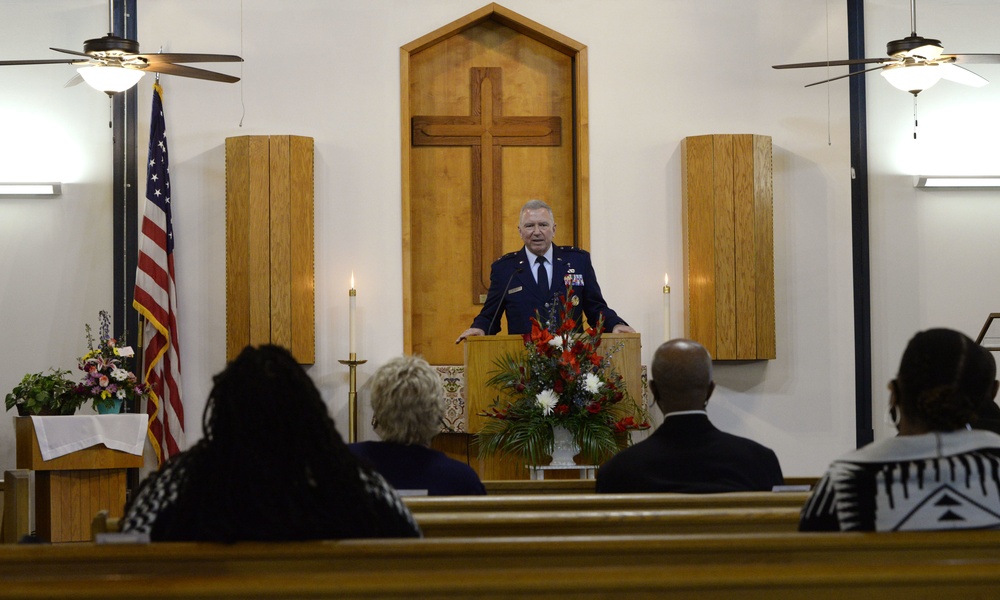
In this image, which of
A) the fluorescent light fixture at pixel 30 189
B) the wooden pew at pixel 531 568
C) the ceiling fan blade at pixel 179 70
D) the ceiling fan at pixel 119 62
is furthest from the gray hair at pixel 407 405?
the fluorescent light fixture at pixel 30 189

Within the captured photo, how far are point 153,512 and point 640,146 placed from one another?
5.85 metres

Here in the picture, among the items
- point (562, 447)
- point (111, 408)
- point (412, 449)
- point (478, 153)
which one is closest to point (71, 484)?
point (111, 408)

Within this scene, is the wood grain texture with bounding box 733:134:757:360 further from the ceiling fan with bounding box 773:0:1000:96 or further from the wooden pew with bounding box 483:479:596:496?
the wooden pew with bounding box 483:479:596:496

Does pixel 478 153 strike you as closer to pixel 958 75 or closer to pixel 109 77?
pixel 109 77

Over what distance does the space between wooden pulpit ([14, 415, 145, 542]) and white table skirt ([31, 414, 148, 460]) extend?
0.11 feet

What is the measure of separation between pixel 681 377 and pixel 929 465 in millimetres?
1172

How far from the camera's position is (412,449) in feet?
9.98

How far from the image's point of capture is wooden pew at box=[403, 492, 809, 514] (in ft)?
8.80

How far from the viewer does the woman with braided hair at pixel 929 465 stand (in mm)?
2043

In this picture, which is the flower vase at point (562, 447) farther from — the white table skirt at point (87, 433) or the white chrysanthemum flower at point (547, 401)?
the white table skirt at point (87, 433)

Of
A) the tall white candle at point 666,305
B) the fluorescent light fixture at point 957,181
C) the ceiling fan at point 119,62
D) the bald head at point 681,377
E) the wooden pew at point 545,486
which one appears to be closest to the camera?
the bald head at point 681,377

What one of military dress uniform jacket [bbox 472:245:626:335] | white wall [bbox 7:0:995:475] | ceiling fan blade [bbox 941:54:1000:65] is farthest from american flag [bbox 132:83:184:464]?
ceiling fan blade [bbox 941:54:1000:65]

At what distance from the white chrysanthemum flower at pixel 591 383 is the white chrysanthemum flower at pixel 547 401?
14 cm

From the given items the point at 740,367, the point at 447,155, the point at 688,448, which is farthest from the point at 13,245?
the point at 688,448
